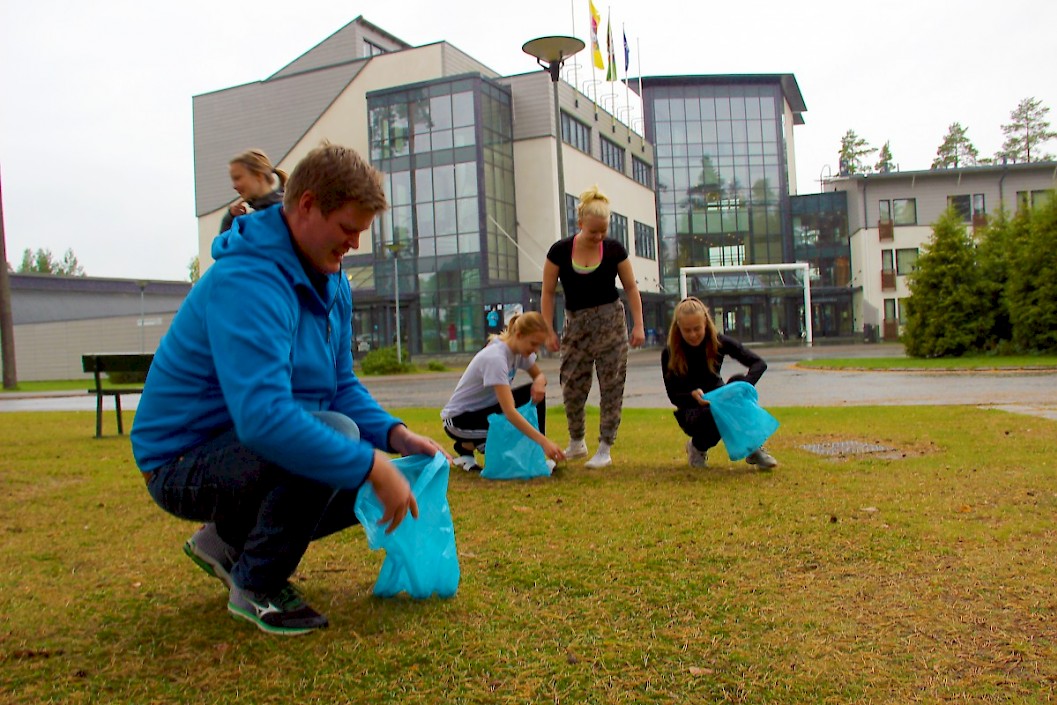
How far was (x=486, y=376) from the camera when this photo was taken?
18.6 feet

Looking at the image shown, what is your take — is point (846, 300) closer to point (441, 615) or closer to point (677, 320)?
point (677, 320)

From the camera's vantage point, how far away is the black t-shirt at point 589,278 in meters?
6.22

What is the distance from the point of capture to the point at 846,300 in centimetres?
5319

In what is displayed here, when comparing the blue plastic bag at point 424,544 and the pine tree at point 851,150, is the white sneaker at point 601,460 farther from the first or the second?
the pine tree at point 851,150

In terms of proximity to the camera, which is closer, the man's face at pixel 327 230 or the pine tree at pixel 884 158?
the man's face at pixel 327 230

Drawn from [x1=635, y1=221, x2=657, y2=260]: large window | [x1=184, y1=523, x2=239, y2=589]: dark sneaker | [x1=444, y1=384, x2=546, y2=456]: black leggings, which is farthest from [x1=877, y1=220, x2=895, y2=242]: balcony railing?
[x1=184, y1=523, x2=239, y2=589]: dark sneaker

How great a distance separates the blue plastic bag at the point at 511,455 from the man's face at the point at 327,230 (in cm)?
321

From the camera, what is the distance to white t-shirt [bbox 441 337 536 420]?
5652 millimetres

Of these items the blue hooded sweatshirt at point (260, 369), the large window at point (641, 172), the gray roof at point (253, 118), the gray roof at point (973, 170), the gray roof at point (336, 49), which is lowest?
the blue hooded sweatshirt at point (260, 369)

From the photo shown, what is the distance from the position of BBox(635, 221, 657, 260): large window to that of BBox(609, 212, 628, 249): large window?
211 centimetres


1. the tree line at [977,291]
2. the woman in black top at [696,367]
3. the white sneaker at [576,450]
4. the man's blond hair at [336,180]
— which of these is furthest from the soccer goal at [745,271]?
the man's blond hair at [336,180]

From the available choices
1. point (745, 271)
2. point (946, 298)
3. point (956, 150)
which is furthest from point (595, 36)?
point (956, 150)

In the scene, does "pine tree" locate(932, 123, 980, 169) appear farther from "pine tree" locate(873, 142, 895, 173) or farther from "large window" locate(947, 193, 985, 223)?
"large window" locate(947, 193, 985, 223)

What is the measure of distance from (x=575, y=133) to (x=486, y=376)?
3986 cm
